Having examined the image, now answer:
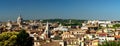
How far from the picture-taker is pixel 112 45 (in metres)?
34.2

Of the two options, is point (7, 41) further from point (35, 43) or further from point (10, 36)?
point (35, 43)

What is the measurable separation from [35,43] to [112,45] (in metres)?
10.4

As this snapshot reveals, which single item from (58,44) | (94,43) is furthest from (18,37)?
(94,43)

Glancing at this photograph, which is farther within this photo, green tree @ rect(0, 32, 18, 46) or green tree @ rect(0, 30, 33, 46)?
green tree @ rect(0, 30, 33, 46)

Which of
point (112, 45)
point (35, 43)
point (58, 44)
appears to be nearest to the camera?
point (112, 45)

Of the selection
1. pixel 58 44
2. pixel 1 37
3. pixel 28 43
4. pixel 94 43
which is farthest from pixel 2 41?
pixel 94 43

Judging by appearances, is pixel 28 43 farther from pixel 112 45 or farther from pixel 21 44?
pixel 112 45

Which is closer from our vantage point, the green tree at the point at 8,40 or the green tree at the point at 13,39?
the green tree at the point at 8,40

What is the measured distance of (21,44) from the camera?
1315 inches

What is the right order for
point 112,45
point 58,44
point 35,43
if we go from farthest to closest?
point 35,43 < point 58,44 < point 112,45

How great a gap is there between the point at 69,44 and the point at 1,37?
1070 cm

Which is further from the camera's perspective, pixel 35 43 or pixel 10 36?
pixel 35 43

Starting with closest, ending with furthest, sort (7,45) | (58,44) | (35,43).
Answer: (7,45) → (58,44) → (35,43)

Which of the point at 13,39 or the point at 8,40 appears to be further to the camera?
the point at 13,39
